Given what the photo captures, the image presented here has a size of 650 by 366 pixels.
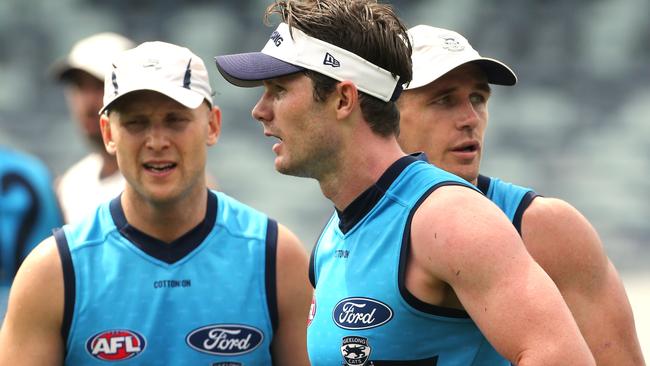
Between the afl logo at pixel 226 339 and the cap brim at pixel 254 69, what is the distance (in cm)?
87

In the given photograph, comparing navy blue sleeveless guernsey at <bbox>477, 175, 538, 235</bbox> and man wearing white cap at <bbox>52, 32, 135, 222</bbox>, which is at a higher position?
man wearing white cap at <bbox>52, 32, 135, 222</bbox>

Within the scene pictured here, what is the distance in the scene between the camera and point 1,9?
11.1 meters

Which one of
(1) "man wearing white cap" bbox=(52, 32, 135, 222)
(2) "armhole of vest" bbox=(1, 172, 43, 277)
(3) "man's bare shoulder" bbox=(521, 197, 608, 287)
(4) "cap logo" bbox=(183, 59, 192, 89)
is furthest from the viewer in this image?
(1) "man wearing white cap" bbox=(52, 32, 135, 222)

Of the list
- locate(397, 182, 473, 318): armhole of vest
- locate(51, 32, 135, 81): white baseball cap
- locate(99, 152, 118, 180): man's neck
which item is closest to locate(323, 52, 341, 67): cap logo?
locate(397, 182, 473, 318): armhole of vest

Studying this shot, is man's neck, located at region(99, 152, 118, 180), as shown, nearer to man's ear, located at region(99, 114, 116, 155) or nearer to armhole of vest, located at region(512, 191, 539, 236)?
man's ear, located at region(99, 114, 116, 155)

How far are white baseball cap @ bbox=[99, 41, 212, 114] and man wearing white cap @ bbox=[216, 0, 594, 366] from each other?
0.52 m

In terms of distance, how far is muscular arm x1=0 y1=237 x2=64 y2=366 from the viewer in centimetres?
394

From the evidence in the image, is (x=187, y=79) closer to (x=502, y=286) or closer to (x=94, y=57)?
(x=502, y=286)

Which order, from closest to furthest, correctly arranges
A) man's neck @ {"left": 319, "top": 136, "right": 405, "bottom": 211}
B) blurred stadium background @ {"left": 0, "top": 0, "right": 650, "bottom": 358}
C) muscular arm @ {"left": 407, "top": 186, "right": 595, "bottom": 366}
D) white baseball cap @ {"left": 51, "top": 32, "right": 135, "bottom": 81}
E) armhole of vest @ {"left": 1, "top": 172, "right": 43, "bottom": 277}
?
muscular arm @ {"left": 407, "top": 186, "right": 595, "bottom": 366}
man's neck @ {"left": 319, "top": 136, "right": 405, "bottom": 211}
armhole of vest @ {"left": 1, "top": 172, "right": 43, "bottom": 277}
white baseball cap @ {"left": 51, "top": 32, "right": 135, "bottom": 81}
blurred stadium background @ {"left": 0, "top": 0, "right": 650, "bottom": 358}

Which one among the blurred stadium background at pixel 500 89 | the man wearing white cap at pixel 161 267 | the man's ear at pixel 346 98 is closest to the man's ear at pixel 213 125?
the man wearing white cap at pixel 161 267

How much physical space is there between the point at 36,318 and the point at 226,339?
0.60m

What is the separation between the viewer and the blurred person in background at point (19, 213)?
18.9ft

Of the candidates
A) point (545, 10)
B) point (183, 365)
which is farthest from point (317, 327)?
point (545, 10)

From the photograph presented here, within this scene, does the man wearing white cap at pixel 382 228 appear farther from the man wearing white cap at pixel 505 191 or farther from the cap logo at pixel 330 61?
the man wearing white cap at pixel 505 191
